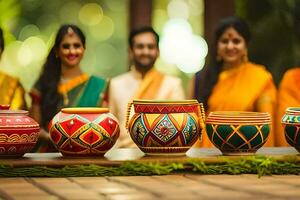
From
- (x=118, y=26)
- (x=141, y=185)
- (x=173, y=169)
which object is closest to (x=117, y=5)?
(x=118, y=26)

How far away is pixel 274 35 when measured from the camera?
5645mm

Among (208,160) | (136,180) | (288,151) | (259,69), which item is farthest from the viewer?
(259,69)

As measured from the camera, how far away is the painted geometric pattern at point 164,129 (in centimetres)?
242

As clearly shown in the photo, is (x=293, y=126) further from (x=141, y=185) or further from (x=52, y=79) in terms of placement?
(x=52, y=79)

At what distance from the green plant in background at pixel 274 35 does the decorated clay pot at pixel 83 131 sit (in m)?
3.31

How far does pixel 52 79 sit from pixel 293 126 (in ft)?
7.55

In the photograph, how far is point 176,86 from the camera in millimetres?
4770

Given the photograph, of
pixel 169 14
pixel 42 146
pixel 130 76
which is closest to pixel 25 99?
pixel 42 146

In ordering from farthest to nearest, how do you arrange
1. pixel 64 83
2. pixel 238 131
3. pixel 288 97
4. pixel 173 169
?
1. pixel 288 97
2. pixel 64 83
3. pixel 238 131
4. pixel 173 169

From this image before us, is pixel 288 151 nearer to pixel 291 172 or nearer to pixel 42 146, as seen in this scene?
pixel 291 172

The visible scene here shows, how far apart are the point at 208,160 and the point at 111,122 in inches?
12.7

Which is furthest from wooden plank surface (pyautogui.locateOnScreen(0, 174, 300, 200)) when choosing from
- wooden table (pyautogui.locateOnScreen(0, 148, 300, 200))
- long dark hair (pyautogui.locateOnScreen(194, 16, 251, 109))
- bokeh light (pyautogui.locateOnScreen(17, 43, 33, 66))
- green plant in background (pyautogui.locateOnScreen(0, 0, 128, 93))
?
bokeh light (pyautogui.locateOnScreen(17, 43, 33, 66))

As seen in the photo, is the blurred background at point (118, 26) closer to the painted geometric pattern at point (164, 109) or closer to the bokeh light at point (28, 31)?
the bokeh light at point (28, 31)

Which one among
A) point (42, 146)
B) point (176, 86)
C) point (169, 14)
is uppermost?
point (169, 14)
